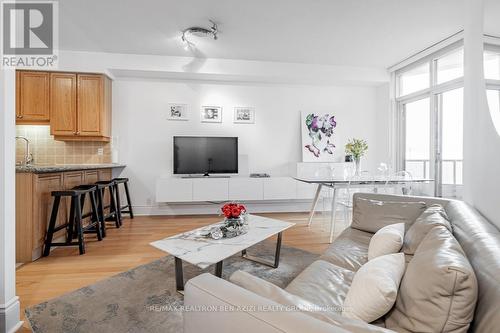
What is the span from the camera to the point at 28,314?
67.5 inches

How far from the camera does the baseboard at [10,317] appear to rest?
1476 mm

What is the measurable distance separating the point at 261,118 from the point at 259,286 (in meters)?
4.34

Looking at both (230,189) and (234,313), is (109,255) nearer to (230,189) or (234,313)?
(230,189)

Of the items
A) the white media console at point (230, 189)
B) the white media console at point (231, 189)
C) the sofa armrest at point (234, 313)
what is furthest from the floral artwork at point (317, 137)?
the sofa armrest at point (234, 313)

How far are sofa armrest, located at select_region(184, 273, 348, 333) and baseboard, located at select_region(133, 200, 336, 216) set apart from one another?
394 cm

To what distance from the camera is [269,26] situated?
3314 millimetres

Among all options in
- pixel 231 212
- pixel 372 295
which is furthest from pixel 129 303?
pixel 372 295

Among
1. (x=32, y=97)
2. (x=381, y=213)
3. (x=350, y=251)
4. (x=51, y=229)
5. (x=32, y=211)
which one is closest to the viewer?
(x=350, y=251)

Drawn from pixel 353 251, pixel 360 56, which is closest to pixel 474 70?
pixel 353 251

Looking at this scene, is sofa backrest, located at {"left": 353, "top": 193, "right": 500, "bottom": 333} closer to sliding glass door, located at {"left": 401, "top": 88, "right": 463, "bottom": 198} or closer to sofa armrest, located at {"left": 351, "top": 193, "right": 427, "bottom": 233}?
sofa armrest, located at {"left": 351, "top": 193, "right": 427, "bottom": 233}

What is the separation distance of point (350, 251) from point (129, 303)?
1.63m

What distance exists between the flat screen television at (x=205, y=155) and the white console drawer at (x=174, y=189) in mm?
239

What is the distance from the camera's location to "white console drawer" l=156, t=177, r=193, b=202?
427cm

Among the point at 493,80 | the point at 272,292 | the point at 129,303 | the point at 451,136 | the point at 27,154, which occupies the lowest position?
the point at 129,303
